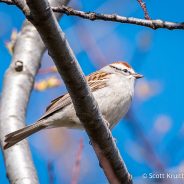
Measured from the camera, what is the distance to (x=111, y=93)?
4.39 metres

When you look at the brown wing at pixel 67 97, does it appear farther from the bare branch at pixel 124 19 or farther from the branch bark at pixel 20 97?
the bare branch at pixel 124 19

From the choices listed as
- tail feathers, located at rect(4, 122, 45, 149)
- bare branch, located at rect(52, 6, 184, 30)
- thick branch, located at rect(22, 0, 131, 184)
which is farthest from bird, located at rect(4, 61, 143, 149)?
bare branch, located at rect(52, 6, 184, 30)

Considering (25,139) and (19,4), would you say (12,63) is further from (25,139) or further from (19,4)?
(19,4)

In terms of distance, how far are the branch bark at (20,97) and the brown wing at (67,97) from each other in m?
0.40

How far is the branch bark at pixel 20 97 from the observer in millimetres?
3150

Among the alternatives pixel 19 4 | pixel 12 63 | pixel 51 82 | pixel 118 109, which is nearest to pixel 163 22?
pixel 19 4

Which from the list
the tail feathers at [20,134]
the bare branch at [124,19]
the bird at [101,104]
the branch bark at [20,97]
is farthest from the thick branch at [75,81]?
the bird at [101,104]

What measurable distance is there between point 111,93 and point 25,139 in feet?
3.64

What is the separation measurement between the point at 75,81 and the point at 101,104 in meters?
2.02

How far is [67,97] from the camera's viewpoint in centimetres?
414

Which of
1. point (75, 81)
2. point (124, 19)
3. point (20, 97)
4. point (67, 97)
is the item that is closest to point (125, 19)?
point (124, 19)

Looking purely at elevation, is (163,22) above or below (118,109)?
below

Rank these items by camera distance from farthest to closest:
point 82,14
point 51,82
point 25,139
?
1. point 51,82
2. point 25,139
3. point 82,14

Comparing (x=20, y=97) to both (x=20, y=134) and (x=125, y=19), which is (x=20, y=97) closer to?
(x=20, y=134)
